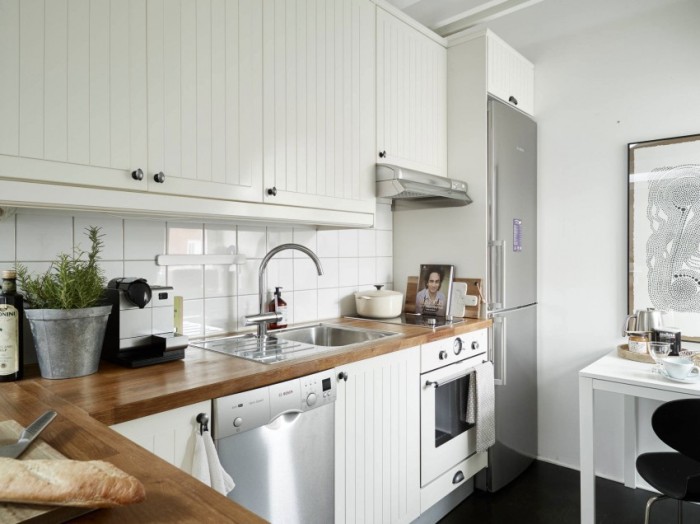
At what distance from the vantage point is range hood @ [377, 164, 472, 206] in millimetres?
2182

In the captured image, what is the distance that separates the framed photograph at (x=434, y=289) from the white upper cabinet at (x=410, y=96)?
551 millimetres

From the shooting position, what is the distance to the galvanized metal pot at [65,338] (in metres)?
1.26

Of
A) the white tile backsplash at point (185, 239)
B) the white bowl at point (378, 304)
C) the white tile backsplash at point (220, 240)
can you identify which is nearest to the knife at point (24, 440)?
the white tile backsplash at point (185, 239)

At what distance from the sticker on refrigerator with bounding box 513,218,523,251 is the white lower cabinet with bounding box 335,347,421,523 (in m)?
1.04

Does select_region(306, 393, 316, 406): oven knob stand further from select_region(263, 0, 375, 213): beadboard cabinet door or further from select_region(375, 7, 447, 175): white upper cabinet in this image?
select_region(375, 7, 447, 175): white upper cabinet

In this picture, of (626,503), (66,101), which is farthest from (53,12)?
(626,503)

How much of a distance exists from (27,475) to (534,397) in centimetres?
286

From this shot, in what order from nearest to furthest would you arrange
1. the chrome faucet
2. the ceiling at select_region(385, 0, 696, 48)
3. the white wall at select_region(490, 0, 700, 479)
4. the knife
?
the knife
the chrome faucet
the white wall at select_region(490, 0, 700, 479)
the ceiling at select_region(385, 0, 696, 48)

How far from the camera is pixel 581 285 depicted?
2.80 meters

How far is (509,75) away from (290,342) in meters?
1.98

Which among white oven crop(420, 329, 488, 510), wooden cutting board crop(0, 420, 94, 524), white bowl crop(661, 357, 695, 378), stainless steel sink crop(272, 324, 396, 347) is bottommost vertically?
white oven crop(420, 329, 488, 510)

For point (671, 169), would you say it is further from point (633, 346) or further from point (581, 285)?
point (633, 346)

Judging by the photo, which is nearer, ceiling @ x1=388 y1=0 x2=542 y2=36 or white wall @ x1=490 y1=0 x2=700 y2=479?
white wall @ x1=490 y1=0 x2=700 y2=479

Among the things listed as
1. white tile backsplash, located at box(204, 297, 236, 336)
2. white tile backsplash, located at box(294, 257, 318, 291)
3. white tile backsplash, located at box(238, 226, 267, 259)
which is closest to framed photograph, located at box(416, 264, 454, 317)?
white tile backsplash, located at box(294, 257, 318, 291)
